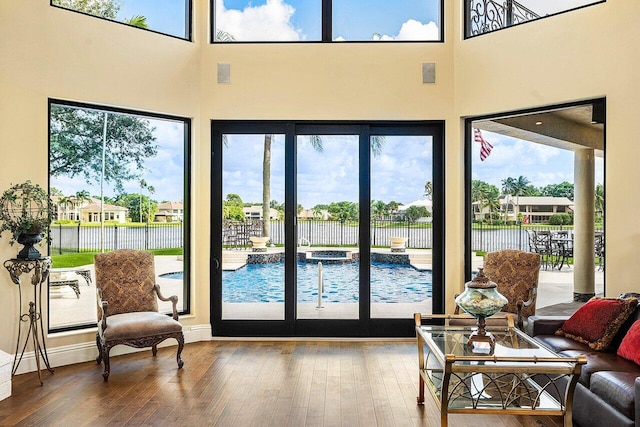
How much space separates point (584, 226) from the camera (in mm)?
5301

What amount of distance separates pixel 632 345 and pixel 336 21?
460cm

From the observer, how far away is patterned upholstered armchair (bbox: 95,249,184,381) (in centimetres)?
480

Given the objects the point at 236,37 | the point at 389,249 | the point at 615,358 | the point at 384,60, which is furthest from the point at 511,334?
the point at 236,37

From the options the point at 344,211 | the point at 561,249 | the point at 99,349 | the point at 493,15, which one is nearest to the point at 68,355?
the point at 99,349

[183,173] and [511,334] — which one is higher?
[183,173]

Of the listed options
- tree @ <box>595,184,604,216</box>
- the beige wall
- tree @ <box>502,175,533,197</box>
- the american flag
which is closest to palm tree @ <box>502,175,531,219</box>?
tree @ <box>502,175,533,197</box>

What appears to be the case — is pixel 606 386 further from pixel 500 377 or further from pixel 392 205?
pixel 392 205

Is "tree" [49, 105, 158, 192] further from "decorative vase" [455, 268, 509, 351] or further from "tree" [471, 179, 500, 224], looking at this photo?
"decorative vase" [455, 268, 509, 351]

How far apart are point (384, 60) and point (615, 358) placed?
13.1ft

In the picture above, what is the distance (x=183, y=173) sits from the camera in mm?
6207

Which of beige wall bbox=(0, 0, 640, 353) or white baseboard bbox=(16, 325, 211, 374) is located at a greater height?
beige wall bbox=(0, 0, 640, 353)

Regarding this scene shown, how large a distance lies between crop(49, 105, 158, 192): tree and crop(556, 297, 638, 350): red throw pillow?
459 centimetres

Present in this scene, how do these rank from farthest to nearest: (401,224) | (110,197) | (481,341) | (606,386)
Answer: (401,224), (110,197), (481,341), (606,386)

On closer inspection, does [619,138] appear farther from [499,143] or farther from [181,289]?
[181,289]
